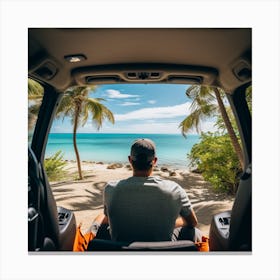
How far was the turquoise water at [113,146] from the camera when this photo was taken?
1445cm

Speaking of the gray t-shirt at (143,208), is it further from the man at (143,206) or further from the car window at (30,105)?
the car window at (30,105)

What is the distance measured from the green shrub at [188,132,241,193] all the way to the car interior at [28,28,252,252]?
14.8 feet

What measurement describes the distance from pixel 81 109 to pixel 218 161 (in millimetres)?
5739

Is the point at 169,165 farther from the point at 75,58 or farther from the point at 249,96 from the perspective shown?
the point at 75,58

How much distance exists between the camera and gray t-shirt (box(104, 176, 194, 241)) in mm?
1882

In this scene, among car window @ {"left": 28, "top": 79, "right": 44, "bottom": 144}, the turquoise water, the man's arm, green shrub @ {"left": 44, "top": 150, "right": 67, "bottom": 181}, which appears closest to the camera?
the man's arm

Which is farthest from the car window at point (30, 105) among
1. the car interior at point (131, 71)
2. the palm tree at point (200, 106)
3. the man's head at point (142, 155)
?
the palm tree at point (200, 106)

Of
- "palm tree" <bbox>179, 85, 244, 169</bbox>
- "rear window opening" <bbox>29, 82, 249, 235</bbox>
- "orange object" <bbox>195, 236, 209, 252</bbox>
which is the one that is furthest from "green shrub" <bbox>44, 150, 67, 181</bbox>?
"orange object" <bbox>195, 236, 209, 252</bbox>

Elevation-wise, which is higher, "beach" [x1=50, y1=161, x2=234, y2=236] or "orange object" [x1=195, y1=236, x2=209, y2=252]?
"orange object" [x1=195, y1=236, x2=209, y2=252]

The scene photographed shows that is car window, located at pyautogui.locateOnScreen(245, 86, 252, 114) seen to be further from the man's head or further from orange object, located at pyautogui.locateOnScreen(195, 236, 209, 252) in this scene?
orange object, located at pyautogui.locateOnScreen(195, 236, 209, 252)

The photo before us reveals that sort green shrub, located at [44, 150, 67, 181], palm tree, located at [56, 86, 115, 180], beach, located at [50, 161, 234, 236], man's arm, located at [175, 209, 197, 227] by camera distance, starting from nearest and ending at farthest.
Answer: man's arm, located at [175, 209, 197, 227]
beach, located at [50, 161, 234, 236]
green shrub, located at [44, 150, 67, 181]
palm tree, located at [56, 86, 115, 180]

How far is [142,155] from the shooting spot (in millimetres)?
2004

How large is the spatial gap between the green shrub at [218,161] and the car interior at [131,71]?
4.50 meters
